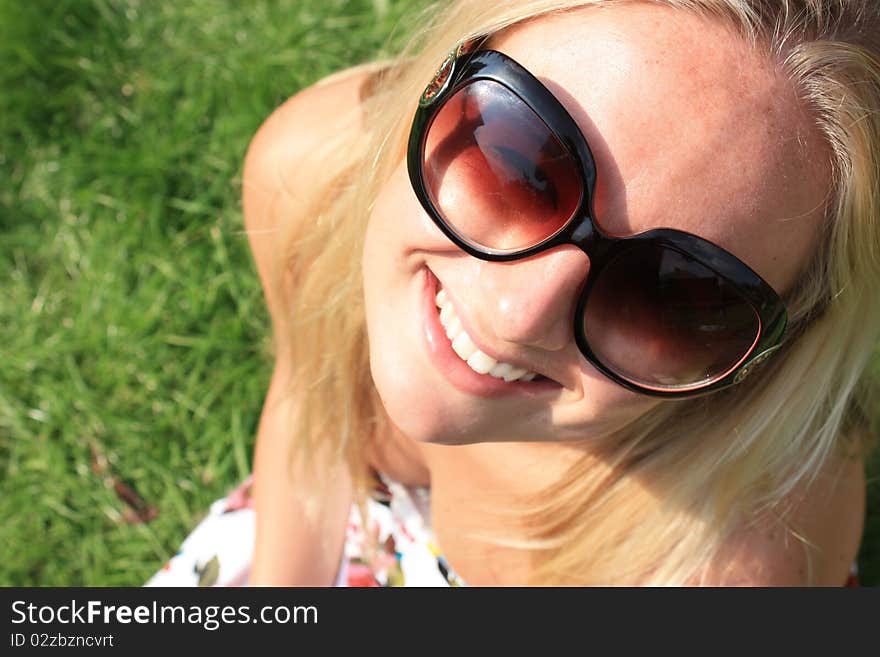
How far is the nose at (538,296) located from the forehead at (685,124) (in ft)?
0.27

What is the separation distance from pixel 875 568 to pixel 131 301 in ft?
8.86

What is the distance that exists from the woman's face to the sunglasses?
0.03 m

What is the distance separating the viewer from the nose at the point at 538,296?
1152 millimetres

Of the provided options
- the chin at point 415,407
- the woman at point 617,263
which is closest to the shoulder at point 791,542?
the woman at point 617,263

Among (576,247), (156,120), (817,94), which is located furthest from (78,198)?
(817,94)

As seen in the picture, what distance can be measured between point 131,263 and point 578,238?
86.1 inches

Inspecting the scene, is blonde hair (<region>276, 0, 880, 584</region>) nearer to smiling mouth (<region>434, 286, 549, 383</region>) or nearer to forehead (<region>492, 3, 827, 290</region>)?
forehead (<region>492, 3, 827, 290</region>)

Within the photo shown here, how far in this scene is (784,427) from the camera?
154 centimetres

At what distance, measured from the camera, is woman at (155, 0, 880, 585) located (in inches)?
42.9

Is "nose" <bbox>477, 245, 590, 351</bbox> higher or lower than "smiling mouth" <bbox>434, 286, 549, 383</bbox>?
higher

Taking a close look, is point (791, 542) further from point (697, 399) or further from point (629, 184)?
point (629, 184)

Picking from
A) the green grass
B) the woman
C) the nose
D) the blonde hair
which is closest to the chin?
the woman

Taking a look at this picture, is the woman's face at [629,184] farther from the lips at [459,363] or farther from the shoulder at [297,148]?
the shoulder at [297,148]

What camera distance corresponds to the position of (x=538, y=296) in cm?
116
